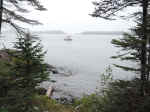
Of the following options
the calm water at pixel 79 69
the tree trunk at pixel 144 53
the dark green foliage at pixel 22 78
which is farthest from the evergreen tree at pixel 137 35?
the dark green foliage at pixel 22 78

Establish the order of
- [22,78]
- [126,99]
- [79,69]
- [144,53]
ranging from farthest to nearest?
[79,69]
[22,78]
[144,53]
[126,99]

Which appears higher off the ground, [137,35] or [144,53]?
[137,35]

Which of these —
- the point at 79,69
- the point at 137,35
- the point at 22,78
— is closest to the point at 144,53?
the point at 137,35

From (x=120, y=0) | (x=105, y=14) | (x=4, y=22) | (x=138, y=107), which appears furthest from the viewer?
(x=4, y=22)

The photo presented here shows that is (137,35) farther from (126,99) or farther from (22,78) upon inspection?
(22,78)

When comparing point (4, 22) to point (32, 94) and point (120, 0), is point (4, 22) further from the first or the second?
point (120, 0)

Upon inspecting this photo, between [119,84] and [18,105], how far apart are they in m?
2.74

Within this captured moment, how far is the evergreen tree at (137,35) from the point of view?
389cm

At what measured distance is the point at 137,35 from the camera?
405 centimetres

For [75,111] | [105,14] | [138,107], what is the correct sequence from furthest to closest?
1. [75,111]
2. [105,14]
3. [138,107]

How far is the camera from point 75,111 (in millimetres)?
6387

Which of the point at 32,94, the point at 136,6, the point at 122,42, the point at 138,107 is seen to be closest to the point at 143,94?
the point at 138,107

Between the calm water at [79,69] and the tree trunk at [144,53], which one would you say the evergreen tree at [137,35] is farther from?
the calm water at [79,69]

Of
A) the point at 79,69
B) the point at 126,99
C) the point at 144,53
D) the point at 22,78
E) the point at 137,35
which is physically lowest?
the point at 79,69
